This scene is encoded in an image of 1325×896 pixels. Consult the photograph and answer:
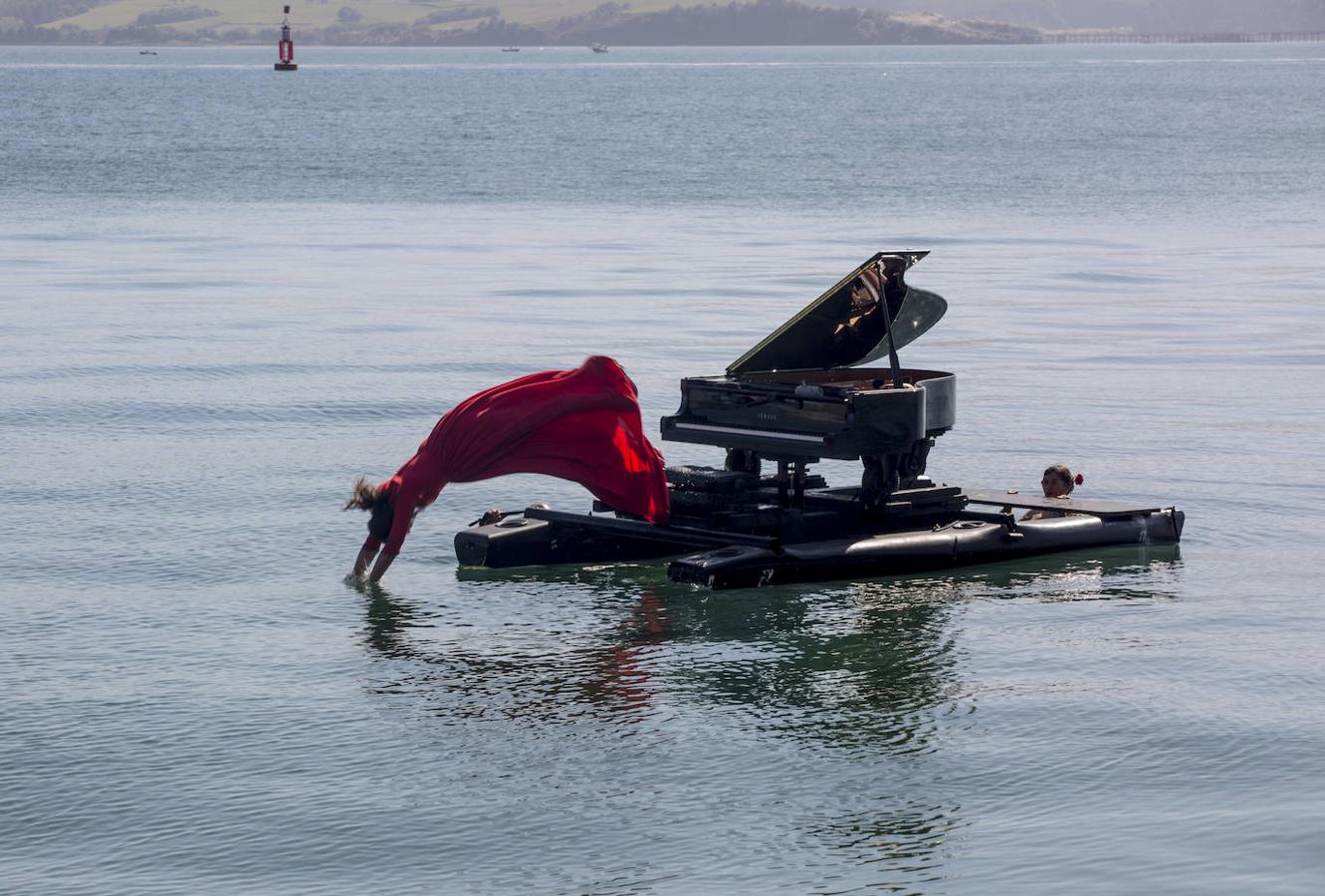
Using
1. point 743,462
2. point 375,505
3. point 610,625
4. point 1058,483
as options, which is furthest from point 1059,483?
point 375,505

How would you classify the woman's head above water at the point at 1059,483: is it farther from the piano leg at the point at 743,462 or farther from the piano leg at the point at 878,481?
the piano leg at the point at 743,462

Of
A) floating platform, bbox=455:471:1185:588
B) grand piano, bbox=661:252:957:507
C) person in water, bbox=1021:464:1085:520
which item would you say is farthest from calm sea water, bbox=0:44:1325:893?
grand piano, bbox=661:252:957:507

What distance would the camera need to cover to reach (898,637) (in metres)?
13.2

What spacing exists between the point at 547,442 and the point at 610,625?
5.06 feet

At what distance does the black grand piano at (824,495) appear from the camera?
14.2 m

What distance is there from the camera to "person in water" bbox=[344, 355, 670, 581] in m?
14.2

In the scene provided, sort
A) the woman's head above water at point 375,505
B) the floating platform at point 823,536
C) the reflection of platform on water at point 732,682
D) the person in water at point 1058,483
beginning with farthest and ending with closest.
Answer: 1. the person in water at point 1058,483
2. the floating platform at point 823,536
3. the woman's head above water at point 375,505
4. the reflection of platform on water at point 732,682

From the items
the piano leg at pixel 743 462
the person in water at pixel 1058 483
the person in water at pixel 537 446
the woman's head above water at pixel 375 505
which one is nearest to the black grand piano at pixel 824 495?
the piano leg at pixel 743 462

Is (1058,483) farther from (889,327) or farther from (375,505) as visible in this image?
(375,505)

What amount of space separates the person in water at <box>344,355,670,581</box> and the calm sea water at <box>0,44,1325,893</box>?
2.13ft

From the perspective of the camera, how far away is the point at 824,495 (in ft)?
50.3

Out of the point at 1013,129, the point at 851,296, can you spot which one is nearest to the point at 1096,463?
the point at 851,296

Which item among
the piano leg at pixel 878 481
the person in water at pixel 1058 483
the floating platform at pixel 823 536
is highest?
the piano leg at pixel 878 481

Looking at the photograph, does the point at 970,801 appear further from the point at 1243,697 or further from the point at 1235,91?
the point at 1235,91
